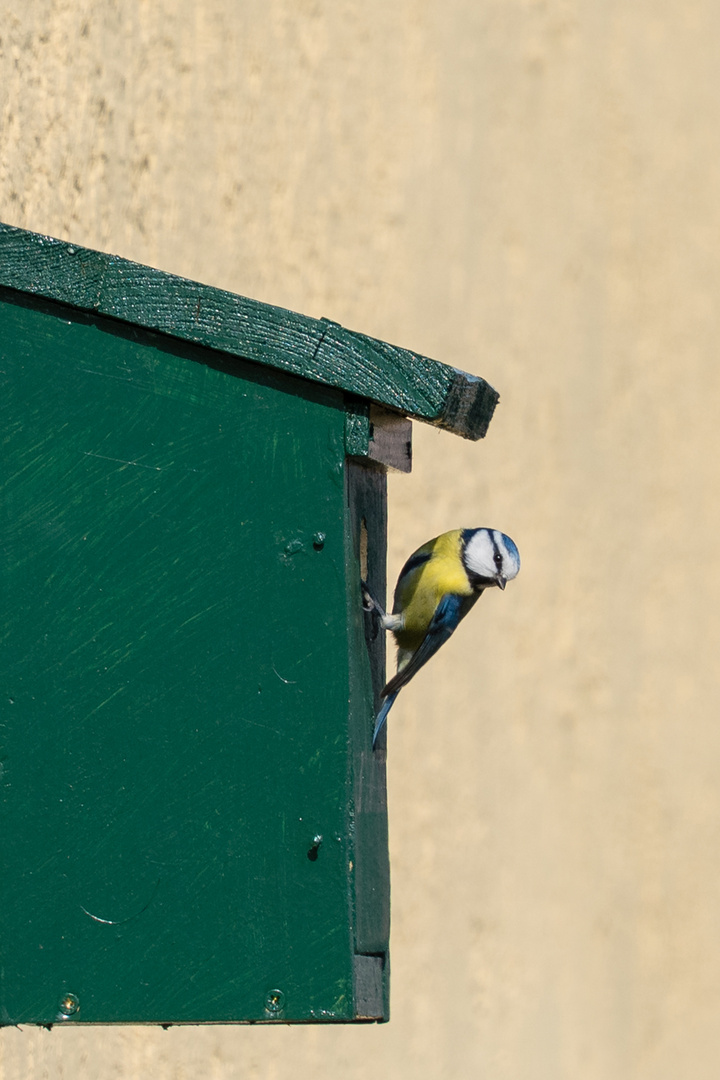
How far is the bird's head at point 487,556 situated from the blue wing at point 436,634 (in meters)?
0.05

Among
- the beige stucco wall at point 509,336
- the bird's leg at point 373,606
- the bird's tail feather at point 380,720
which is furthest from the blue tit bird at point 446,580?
the beige stucco wall at point 509,336

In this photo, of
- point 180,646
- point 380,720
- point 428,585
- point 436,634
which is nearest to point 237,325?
point 180,646

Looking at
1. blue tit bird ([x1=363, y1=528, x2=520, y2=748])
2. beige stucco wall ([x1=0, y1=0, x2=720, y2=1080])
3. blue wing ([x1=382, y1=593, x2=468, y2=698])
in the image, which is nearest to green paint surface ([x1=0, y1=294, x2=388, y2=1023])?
blue wing ([x1=382, y1=593, x2=468, y2=698])

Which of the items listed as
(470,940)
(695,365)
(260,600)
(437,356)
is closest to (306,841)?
(260,600)

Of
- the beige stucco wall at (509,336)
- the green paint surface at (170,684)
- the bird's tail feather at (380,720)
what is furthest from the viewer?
the beige stucco wall at (509,336)

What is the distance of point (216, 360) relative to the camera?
2.18 m

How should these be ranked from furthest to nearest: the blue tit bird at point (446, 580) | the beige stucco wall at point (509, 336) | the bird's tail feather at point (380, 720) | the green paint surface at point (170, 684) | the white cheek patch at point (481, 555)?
the beige stucco wall at point (509, 336)
the white cheek patch at point (481, 555)
the blue tit bird at point (446, 580)
the bird's tail feather at point (380, 720)
the green paint surface at point (170, 684)

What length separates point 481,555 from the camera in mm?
2947

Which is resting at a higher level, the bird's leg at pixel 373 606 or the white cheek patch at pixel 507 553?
the white cheek patch at pixel 507 553

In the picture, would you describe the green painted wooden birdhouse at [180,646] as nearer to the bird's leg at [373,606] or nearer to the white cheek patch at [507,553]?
the bird's leg at [373,606]

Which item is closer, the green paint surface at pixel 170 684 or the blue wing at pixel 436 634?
the green paint surface at pixel 170 684

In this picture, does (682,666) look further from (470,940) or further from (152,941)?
(152,941)

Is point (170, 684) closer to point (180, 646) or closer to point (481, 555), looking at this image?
point (180, 646)

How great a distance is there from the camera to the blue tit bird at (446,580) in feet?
9.27
